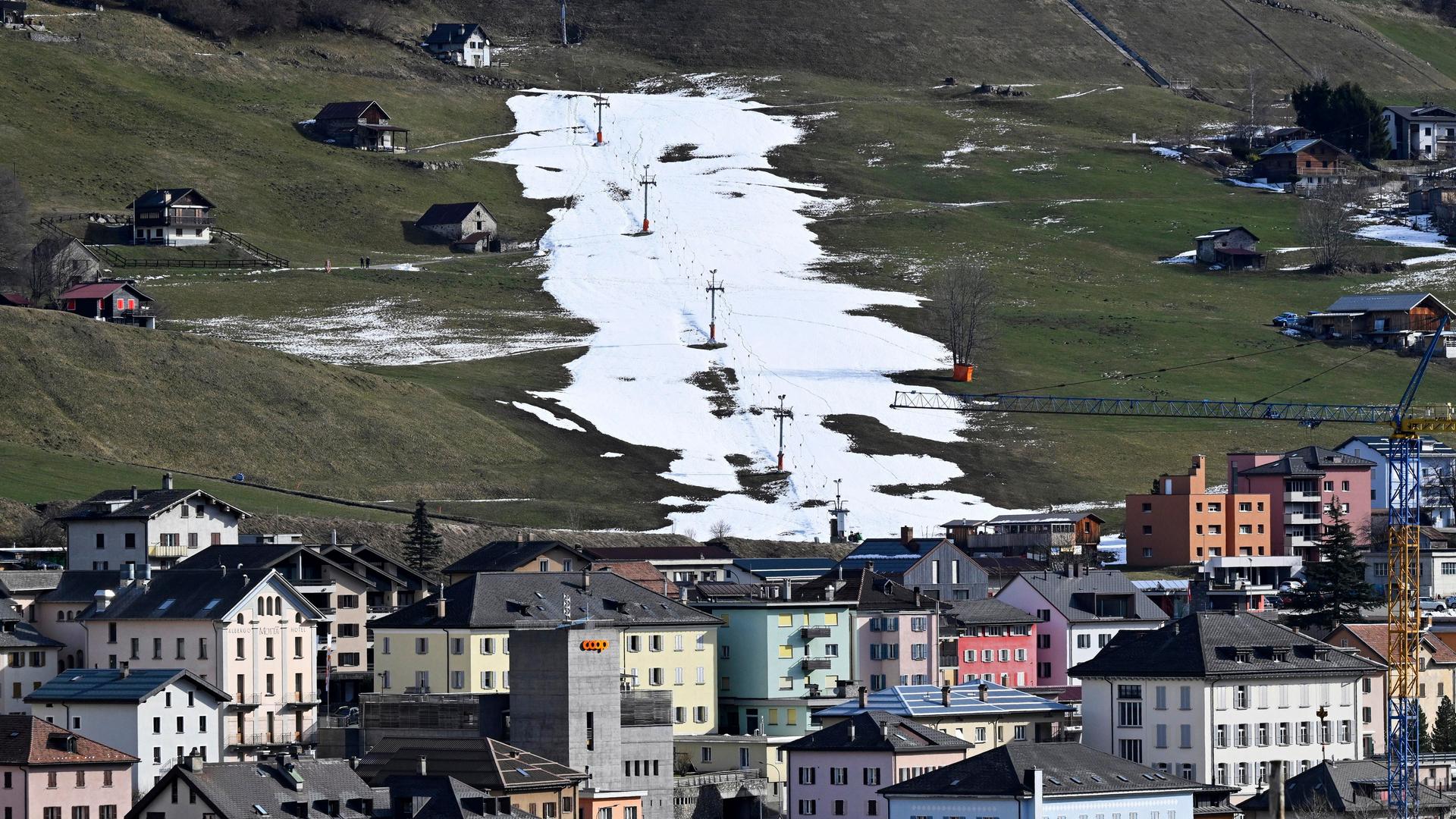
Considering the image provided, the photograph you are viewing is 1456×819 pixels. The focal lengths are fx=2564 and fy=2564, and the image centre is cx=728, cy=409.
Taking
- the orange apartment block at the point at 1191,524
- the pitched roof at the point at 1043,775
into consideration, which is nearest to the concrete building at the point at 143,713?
the pitched roof at the point at 1043,775

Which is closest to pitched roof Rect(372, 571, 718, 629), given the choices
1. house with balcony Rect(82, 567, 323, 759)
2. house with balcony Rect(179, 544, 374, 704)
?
house with balcony Rect(82, 567, 323, 759)

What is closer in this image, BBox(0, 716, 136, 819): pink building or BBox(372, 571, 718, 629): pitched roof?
BBox(0, 716, 136, 819): pink building

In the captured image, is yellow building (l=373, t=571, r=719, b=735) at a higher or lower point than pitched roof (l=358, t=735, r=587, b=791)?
higher

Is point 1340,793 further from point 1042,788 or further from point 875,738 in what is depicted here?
point 875,738

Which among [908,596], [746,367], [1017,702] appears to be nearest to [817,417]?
[746,367]

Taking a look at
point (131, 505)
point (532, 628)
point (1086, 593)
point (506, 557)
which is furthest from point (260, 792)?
point (1086, 593)

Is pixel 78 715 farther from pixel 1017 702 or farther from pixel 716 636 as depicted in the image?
pixel 1017 702

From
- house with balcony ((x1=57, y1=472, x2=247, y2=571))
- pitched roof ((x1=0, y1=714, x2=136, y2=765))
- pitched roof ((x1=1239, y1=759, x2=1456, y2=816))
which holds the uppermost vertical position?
house with balcony ((x1=57, y1=472, x2=247, y2=571))

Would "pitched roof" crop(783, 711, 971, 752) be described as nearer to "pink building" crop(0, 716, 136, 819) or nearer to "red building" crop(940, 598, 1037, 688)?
"pink building" crop(0, 716, 136, 819)
